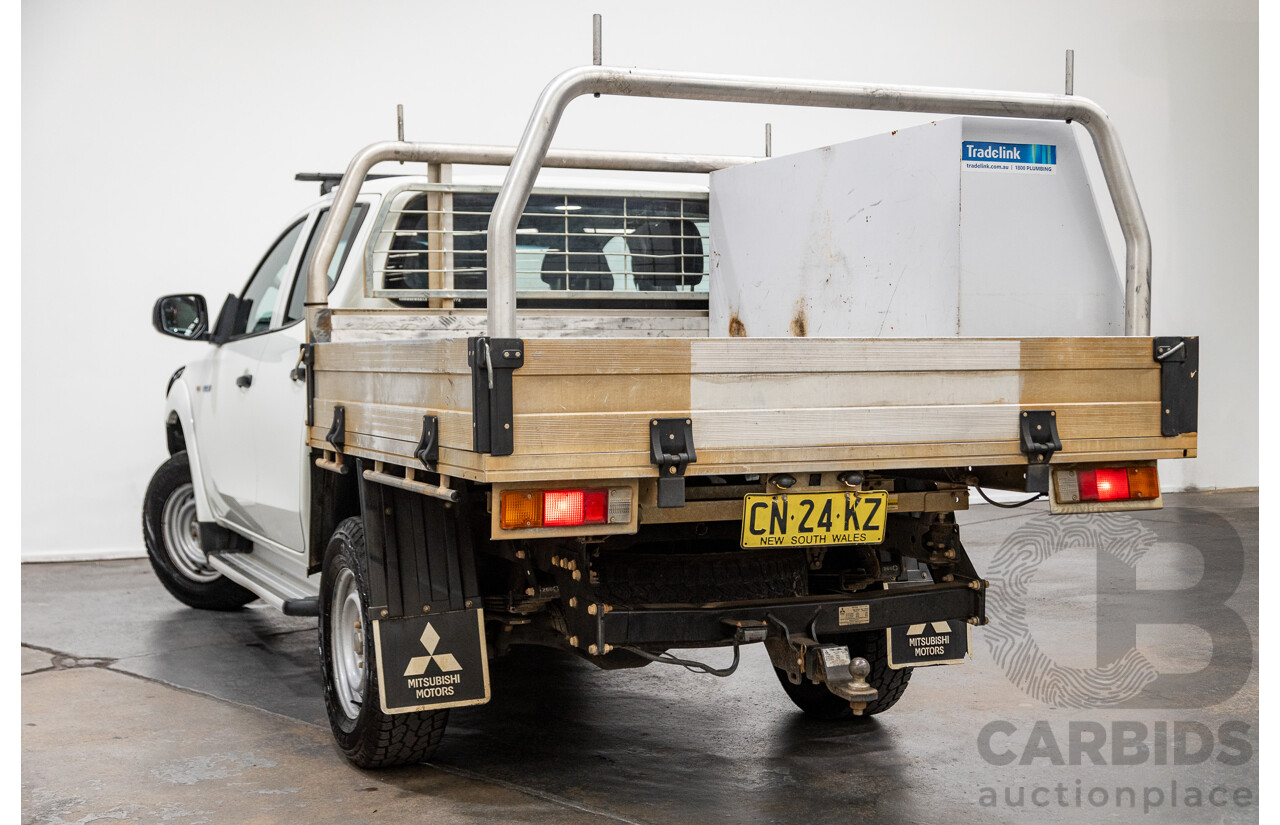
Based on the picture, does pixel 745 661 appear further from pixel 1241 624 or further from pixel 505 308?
pixel 505 308

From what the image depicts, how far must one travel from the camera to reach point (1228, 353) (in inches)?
459

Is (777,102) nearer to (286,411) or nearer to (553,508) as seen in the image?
(553,508)

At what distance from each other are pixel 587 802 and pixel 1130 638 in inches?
128

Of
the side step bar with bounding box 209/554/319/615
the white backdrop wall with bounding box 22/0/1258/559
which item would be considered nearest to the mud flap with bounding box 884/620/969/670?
the side step bar with bounding box 209/554/319/615

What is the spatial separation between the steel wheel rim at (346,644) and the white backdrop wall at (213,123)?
5.27 metres

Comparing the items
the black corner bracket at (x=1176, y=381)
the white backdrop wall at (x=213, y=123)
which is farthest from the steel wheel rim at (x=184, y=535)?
the black corner bracket at (x=1176, y=381)

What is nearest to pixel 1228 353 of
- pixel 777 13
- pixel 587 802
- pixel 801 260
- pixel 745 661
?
pixel 777 13

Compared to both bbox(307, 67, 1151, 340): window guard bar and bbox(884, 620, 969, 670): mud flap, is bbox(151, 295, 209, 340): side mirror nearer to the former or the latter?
bbox(307, 67, 1151, 340): window guard bar

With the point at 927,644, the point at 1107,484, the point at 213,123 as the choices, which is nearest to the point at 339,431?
the point at 927,644

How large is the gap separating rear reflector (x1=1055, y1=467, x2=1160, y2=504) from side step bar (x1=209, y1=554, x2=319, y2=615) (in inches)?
102

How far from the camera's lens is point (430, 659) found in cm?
371

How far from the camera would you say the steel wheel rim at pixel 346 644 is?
13.4 ft

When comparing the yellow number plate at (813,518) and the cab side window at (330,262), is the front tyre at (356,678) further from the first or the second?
the yellow number plate at (813,518)

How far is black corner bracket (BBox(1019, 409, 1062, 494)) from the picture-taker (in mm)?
3240
